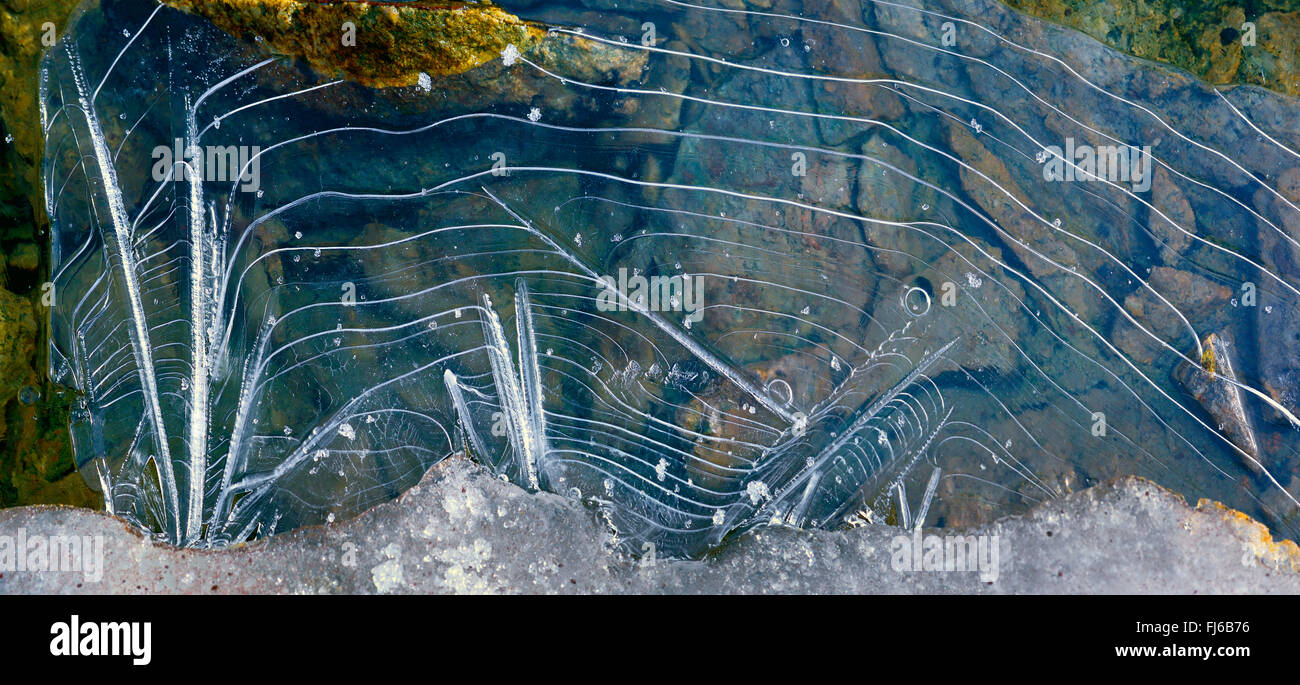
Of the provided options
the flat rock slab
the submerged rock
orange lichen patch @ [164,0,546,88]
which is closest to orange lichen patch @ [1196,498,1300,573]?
the flat rock slab

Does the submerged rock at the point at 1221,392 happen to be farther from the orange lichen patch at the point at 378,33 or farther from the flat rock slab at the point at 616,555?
the orange lichen patch at the point at 378,33

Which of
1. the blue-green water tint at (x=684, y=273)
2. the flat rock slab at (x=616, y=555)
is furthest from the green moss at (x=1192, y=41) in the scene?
the flat rock slab at (x=616, y=555)

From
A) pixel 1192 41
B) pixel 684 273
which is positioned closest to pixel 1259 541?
pixel 1192 41

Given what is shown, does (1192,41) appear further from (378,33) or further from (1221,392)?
(378,33)

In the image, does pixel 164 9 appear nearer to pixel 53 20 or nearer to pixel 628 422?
pixel 53 20

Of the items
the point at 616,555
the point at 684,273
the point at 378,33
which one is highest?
the point at 378,33

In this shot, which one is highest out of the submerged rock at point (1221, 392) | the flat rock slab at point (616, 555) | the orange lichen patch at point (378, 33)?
the orange lichen patch at point (378, 33)

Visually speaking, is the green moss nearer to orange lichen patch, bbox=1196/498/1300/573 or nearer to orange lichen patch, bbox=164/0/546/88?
orange lichen patch, bbox=1196/498/1300/573
